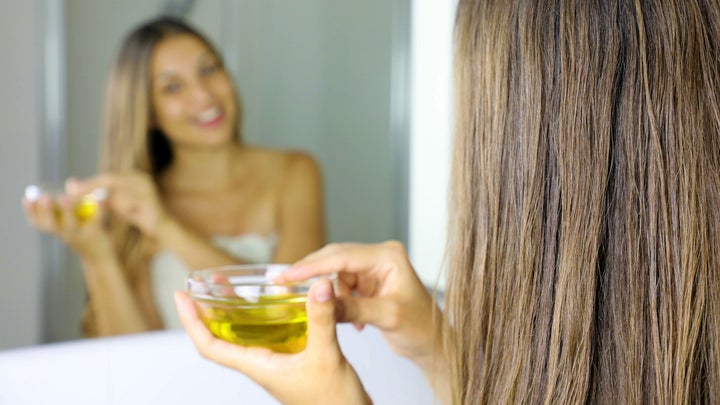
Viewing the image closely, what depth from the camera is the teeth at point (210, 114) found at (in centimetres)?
139

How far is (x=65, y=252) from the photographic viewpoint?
3.70 ft

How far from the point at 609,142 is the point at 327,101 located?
3.41 ft

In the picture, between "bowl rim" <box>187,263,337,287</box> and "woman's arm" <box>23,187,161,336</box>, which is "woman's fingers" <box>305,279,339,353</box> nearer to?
"bowl rim" <box>187,263,337,287</box>

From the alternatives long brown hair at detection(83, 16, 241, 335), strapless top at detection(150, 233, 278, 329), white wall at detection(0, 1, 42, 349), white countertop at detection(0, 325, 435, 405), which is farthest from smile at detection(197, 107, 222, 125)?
white countertop at detection(0, 325, 435, 405)

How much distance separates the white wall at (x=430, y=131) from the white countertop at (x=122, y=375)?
54 cm

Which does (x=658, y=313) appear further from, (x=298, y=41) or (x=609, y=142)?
(x=298, y=41)

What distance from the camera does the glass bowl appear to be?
0.54m

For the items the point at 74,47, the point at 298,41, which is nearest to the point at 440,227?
the point at 298,41

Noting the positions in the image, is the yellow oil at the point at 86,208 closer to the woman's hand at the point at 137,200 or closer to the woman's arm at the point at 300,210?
the woman's hand at the point at 137,200

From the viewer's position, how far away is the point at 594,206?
52 cm

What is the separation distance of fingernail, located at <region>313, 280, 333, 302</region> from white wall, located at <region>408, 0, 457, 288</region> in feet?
2.22

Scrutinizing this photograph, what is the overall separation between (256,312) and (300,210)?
950 mm

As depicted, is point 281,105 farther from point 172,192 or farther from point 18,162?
point 18,162

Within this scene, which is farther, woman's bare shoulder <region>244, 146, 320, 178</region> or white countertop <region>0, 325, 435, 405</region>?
woman's bare shoulder <region>244, 146, 320, 178</region>
